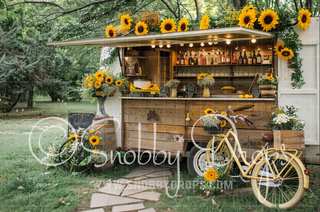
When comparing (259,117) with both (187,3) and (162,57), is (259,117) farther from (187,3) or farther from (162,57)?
(187,3)

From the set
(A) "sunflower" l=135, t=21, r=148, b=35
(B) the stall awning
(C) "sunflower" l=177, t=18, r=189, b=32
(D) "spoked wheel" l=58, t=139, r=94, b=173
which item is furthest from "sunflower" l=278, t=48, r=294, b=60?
(D) "spoked wheel" l=58, t=139, r=94, b=173

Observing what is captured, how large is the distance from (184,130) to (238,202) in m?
1.63

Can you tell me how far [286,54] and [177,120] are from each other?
209 cm

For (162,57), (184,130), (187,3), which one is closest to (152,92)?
(184,130)

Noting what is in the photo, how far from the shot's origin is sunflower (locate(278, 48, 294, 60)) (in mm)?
4154

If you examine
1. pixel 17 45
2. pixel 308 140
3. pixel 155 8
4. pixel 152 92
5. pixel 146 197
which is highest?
pixel 155 8

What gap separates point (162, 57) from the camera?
6824 mm

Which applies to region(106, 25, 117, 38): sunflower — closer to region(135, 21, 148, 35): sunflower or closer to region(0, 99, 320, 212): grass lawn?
region(135, 21, 148, 35): sunflower

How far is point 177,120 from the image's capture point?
4.81 metres

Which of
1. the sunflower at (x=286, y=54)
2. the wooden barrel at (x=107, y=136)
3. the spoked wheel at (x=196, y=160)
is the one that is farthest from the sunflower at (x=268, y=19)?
the wooden barrel at (x=107, y=136)

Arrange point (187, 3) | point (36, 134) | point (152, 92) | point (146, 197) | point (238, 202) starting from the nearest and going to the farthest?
point (238, 202) → point (146, 197) → point (152, 92) → point (36, 134) → point (187, 3)

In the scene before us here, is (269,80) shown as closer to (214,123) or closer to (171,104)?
(214,123)

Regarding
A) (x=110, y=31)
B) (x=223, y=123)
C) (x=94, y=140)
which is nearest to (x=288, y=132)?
(x=223, y=123)

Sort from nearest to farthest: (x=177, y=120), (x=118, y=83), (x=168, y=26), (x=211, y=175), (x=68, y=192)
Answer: (x=211, y=175) < (x=68, y=192) < (x=168, y=26) < (x=177, y=120) < (x=118, y=83)
